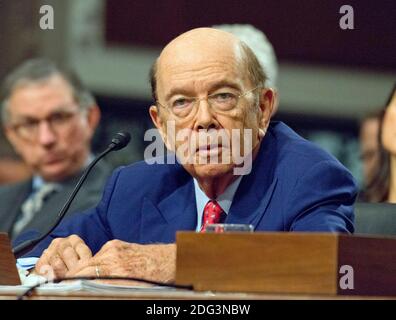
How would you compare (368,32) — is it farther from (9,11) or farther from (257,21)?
(9,11)

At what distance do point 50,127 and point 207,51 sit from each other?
2493 millimetres

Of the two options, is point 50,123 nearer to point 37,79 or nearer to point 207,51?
point 37,79

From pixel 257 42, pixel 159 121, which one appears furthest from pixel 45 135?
pixel 159 121

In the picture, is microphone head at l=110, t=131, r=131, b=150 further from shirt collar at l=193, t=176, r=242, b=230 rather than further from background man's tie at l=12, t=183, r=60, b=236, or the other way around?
A: background man's tie at l=12, t=183, r=60, b=236

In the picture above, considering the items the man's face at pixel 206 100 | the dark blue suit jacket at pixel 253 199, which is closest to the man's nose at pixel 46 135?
the dark blue suit jacket at pixel 253 199

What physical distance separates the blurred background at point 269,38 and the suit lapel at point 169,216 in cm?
285

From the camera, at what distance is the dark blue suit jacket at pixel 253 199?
3303 mm

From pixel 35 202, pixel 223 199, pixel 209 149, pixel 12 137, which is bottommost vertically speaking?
pixel 35 202

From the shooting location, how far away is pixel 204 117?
343 cm

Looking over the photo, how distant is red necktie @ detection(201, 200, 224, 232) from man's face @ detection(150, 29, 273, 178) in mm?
101

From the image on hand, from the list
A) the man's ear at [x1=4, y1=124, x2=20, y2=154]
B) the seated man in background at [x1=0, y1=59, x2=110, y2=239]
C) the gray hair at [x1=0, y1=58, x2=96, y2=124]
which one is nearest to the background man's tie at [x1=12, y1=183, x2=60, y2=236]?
the seated man in background at [x1=0, y1=59, x2=110, y2=239]

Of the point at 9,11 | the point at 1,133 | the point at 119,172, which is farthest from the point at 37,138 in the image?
the point at 119,172

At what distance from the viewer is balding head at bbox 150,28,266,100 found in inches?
136
